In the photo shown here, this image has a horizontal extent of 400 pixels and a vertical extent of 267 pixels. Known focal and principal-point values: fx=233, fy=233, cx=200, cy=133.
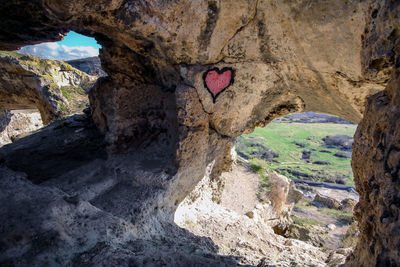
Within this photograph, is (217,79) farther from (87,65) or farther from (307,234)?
(87,65)

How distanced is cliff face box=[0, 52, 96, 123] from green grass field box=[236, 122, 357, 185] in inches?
470

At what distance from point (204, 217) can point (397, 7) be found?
388 cm

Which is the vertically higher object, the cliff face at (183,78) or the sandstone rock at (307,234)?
the cliff face at (183,78)

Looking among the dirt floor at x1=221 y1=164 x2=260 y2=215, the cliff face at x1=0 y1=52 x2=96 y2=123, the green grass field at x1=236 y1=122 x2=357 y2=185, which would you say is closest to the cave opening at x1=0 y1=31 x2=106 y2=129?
the cliff face at x1=0 y1=52 x2=96 y2=123

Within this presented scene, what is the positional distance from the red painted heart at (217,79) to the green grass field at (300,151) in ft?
39.7

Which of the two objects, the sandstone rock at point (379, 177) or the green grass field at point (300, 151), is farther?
the green grass field at point (300, 151)

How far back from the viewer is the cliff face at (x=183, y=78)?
264 cm

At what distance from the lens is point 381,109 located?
1.58m

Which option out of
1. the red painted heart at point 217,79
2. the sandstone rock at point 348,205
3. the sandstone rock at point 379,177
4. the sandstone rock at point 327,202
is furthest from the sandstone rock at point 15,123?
the sandstone rock at point 348,205

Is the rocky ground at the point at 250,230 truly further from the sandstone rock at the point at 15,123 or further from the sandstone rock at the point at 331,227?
the sandstone rock at the point at 15,123

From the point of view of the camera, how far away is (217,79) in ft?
12.9

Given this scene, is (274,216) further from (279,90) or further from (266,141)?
(266,141)

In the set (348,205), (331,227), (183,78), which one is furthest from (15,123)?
(348,205)

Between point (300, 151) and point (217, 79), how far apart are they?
26.7 m
